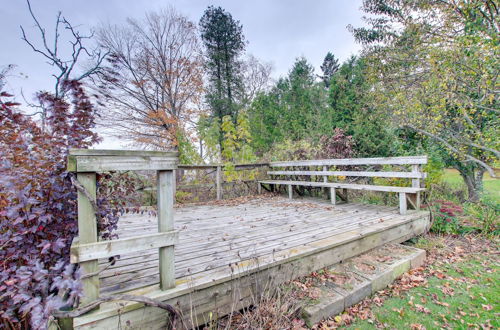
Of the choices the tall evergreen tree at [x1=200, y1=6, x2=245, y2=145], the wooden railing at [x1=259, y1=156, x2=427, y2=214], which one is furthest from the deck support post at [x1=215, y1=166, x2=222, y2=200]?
the tall evergreen tree at [x1=200, y1=6, x2=245, y2=145]

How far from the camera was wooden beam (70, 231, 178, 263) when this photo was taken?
1.47 meters

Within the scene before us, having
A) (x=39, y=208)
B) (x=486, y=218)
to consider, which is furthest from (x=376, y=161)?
(x=39, y=208)

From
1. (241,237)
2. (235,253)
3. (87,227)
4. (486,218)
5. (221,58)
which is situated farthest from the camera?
(221,58)

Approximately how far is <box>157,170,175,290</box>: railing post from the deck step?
3.84 feet

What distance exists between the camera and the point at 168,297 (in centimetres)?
174

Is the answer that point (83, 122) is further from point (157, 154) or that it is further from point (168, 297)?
point (168, 297)

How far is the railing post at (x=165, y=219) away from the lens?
176cm

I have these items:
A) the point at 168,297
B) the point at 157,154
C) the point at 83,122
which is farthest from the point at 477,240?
the point at 83,122

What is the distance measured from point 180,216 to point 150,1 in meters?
11.4

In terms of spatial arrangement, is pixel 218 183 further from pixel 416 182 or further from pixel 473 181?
pixel 473 181

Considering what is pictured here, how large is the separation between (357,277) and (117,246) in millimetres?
2337

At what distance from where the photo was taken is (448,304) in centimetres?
236

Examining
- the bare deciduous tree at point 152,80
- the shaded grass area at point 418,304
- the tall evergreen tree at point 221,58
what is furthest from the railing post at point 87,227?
the tall evergreen tree at point 221,58

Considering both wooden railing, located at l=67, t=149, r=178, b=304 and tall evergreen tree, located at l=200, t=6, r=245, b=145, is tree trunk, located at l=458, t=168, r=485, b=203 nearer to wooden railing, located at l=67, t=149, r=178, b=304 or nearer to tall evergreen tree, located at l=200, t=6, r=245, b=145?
wooden railing, located at l=67, t=149, r=178, b=304
